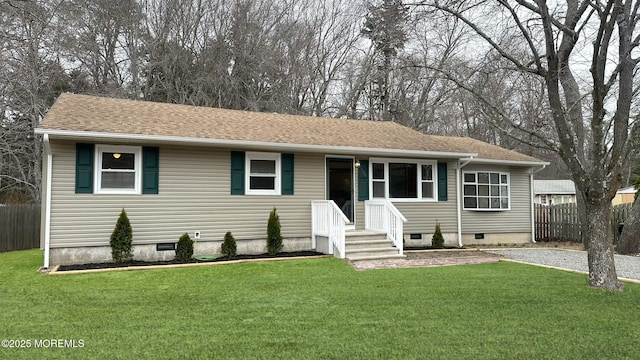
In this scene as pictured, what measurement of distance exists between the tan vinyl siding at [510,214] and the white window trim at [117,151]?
Answer: 9.08 m

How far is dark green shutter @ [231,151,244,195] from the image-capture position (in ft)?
31.7

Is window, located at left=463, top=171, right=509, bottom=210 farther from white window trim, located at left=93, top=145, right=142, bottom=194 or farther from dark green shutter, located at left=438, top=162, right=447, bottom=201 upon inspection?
white window trim, located at left=93, top=145, right=142, bottom=194

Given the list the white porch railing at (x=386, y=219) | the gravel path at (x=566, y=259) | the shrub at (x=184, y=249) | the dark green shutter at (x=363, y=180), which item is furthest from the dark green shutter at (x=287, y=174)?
the gravel path at (x=566, y=259)

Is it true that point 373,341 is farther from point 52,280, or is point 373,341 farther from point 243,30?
point 243,30

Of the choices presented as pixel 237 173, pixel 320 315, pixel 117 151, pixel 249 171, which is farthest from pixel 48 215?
pixel 320 315

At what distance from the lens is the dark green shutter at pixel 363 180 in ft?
35.8

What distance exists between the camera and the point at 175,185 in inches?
360

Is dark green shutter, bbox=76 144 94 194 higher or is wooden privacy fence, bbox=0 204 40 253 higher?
dark green shutter, bbox=76 144 94 194

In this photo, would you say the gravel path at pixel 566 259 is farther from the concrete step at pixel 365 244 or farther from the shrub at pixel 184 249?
the shrub at pixel 184 249

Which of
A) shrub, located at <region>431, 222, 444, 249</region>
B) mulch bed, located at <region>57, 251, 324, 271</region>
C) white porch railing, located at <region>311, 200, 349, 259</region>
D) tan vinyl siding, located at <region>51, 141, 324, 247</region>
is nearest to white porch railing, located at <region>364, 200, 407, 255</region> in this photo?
white porch railing, located at <region>311, 200, 349, 259</region>

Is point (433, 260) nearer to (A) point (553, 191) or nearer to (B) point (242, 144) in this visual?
(B) point (242, 144)

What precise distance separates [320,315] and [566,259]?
768 cm

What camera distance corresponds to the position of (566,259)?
384 inches

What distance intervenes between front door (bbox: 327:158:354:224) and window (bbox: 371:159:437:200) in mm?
645
